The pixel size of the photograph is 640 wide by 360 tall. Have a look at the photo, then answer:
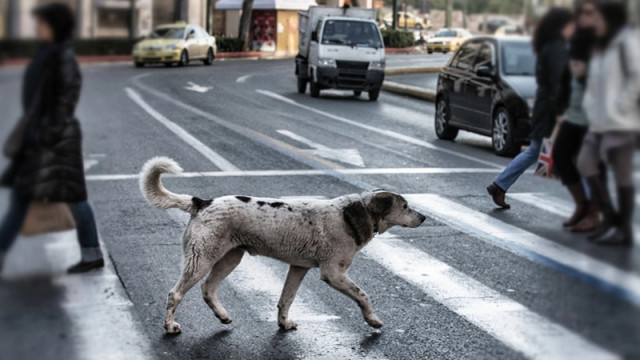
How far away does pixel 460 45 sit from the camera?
2.00 m

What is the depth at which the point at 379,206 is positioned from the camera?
18.6 feet

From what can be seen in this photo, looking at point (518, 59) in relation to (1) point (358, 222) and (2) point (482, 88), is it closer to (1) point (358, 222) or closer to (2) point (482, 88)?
(2) point (482, 88)

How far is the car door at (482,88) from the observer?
186cm

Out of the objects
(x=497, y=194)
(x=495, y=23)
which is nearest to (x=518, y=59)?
(x=495, y=23)

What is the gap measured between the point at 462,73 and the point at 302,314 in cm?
347

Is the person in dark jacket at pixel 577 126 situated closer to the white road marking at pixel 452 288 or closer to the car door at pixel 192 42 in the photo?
the white road marking at pixel 452 288

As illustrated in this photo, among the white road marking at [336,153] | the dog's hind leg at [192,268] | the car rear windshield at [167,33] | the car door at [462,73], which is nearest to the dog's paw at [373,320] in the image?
the dog's hind leg at [192,268]

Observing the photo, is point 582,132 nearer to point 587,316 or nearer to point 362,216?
point 587,316

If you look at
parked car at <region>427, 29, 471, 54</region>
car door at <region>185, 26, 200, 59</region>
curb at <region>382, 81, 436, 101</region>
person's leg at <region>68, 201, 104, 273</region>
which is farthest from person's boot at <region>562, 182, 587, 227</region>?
curb at <region>382, 81, 436, 101</region>

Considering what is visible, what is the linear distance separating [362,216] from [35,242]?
4.28 m

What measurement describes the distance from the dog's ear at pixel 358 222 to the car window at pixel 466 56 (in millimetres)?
2874

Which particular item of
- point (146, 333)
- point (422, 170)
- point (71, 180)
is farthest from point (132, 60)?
point (422, 170)

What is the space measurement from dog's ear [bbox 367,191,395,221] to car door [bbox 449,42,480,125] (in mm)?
802

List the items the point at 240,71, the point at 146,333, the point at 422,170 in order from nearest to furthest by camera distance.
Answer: the point at 240,71
the point at 146,333
the point at 422,170
